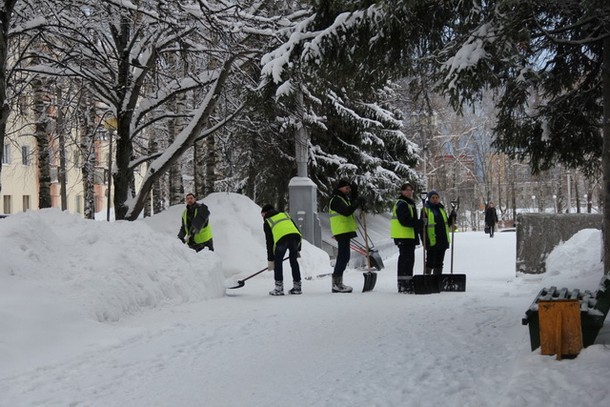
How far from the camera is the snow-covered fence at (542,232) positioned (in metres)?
13.1

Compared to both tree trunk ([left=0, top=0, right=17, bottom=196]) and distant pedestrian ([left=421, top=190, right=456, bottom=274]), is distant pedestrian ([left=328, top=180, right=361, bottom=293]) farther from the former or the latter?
tree trunk ([left=0, top=0, right=17, bottom=196])

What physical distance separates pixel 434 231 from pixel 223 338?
5224mm

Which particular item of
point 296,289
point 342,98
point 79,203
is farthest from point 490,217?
point 79,203

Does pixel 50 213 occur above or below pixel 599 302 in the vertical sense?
above

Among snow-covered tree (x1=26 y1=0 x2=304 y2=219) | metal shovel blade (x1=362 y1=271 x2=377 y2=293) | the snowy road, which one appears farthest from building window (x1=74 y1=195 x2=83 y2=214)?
the snowy road

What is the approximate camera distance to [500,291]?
401 inches

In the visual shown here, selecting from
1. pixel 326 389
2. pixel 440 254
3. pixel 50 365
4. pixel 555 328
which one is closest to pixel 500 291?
pixel 440 254

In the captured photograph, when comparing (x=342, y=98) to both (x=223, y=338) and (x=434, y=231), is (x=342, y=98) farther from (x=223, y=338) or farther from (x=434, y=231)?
(x=223, y=338)

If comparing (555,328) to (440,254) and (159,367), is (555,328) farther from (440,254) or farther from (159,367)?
(440,254)

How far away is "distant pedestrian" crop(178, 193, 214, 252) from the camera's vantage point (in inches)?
469

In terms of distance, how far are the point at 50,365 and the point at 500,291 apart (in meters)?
6.91

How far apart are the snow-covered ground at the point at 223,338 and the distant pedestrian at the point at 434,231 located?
2.66ft

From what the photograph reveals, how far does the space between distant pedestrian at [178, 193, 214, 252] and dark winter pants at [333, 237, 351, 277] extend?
111 inches

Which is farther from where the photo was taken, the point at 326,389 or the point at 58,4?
the point at 58,4
